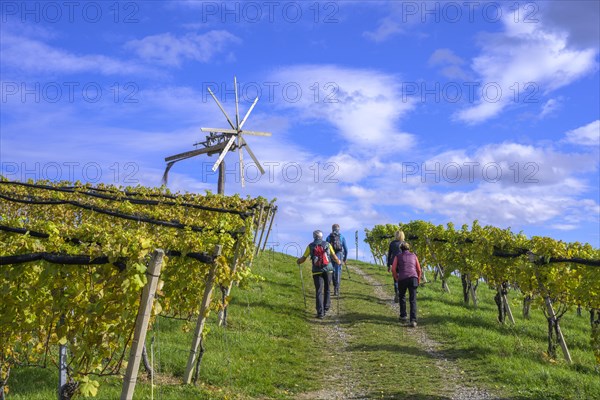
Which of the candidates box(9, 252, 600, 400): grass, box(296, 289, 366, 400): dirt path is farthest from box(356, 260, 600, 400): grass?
box(296, 289, 366, 400): dirt path

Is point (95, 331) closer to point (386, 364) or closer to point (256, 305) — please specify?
point (386, 364)

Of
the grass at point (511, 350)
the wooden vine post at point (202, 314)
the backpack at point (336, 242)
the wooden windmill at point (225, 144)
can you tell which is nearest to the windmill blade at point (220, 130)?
the wooden windmill at point (225, 144)

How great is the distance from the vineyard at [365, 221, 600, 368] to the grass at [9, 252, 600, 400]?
643 millimetres

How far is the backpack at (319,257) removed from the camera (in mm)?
15781

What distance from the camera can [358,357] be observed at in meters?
12.6

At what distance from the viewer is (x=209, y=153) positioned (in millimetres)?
40344

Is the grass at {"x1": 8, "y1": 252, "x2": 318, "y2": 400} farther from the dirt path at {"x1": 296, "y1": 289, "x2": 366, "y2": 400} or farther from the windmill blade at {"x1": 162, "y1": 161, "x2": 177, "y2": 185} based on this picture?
the windmill blade at {"x1": 162, "y1": 161, "x2": 177, "y2": 185}

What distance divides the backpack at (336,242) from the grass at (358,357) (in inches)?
74.9

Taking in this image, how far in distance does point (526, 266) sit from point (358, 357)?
4359 mm

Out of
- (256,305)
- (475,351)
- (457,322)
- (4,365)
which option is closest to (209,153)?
(256,305)

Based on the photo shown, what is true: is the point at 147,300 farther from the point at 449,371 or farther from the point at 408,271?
the point at 408,271

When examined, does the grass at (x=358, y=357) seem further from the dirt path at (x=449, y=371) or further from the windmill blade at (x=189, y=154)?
the windmill blade at (x=189, y=154)

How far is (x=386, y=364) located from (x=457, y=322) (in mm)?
4729

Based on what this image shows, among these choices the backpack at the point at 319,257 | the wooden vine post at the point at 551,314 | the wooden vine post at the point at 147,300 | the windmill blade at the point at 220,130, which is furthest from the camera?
the windmill blade at the point at 220,130
